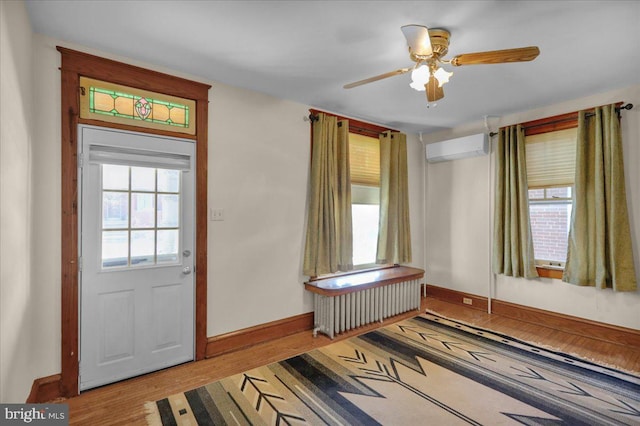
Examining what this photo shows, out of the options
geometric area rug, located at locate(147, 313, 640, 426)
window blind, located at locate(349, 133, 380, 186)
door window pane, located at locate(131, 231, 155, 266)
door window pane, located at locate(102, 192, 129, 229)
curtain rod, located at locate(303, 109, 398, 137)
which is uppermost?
curtain rod, located at locate(303, 109, 398, 137)

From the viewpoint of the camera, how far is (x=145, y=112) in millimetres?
2582

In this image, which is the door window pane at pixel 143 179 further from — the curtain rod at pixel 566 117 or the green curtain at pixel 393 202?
the curtain rod at pixel 566 117

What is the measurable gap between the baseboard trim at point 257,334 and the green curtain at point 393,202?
144 centimetres

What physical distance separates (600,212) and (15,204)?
16.0ft

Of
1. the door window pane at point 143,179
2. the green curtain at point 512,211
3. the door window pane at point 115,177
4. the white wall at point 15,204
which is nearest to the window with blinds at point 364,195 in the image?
the green curtain at point 512,211

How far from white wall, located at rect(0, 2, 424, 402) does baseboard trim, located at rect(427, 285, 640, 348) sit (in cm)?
248

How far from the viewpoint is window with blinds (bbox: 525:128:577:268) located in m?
3.55

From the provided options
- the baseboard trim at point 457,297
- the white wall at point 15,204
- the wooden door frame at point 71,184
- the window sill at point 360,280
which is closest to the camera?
the white wall at point 15,204

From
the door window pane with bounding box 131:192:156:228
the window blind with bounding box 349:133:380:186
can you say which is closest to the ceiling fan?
the window blind with bounding box 349:133:380:186

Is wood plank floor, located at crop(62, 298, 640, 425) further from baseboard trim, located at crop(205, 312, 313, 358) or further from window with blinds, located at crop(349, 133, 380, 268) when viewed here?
window with blinds, located at crop(349, 133, 380, 268)

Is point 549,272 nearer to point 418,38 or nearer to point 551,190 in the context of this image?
point 551,190

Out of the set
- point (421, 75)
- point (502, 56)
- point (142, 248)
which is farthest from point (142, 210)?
point (502, 56)

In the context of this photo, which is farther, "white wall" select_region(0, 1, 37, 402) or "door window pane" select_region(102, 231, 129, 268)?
"door window pane" select_region(102, 231, 129, 268)

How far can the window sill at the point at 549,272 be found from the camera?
3600 mm
